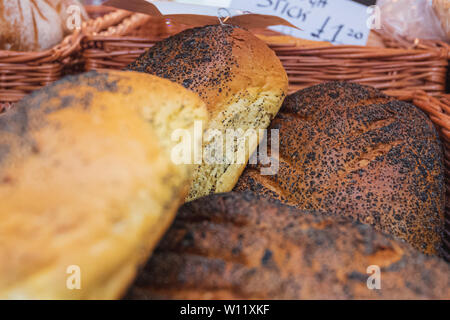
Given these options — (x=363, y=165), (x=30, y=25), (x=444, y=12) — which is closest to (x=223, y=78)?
(x=363, y=165)

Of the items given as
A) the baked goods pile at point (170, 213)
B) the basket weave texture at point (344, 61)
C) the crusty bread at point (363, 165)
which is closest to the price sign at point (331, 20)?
the basket weave texture at point (344, 61)

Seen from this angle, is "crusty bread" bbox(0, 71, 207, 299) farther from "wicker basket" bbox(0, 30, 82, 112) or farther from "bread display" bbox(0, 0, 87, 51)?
"bread display" bbox(0, 0, 87, 51)

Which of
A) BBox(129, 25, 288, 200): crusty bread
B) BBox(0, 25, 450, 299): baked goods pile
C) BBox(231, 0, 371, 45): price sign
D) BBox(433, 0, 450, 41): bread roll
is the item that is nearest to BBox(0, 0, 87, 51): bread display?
BBox(129, 25, 288, 200): crusty bread

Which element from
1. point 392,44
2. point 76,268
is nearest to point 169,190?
point 76,268

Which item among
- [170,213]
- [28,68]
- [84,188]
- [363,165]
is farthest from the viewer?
[28,68]

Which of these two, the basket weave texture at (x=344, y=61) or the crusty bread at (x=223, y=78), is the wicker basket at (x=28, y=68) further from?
the crusty bread at (x=223, y=78)

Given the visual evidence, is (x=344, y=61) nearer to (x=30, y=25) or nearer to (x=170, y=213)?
(x=170, y=213)

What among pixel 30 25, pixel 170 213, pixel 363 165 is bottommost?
pixel 363 165
